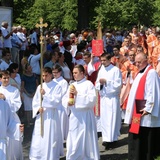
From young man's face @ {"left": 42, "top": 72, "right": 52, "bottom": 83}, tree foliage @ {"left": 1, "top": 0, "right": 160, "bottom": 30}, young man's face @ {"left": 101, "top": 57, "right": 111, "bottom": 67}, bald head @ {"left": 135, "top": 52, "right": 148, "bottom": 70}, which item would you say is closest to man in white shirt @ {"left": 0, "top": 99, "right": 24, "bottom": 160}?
young man's face @ {"left": 42, "top": 72, "right": 52, "bottom": 83}

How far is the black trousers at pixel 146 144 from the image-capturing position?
24.7ft

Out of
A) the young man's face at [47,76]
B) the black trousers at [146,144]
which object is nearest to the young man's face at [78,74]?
the young man's face at [47,76]

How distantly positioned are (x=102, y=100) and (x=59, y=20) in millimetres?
41916

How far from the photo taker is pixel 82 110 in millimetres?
8281

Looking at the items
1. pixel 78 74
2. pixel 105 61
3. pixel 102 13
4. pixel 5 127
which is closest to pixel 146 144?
pixel 78 74

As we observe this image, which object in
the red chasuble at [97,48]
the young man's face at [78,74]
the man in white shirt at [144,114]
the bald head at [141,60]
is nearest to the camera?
the man in white shirt at [144,114]

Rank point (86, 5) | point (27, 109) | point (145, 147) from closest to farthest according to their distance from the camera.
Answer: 1. point (145, 147)
2. point (27, 109)
3. point (86, 5)

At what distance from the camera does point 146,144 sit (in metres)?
7.57

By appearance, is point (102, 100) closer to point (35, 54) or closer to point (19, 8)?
point (35, 54)

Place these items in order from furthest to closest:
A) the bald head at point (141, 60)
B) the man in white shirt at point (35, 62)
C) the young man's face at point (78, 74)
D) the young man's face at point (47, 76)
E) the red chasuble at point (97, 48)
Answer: the man in white shirt at point (35, 62), the red chasuble at point (97, 48), the young man's face at point (47, 76), the young man's face at point (78, 74), the bald head at point (141, 60)

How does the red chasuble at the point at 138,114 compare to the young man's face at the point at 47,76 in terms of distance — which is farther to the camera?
the young man's face at the point at 47,76

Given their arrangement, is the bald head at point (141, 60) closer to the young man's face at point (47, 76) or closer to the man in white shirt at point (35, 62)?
the young man's face at point (47, 76)

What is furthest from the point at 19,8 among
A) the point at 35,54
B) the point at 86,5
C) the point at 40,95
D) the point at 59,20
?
the point at 40,95

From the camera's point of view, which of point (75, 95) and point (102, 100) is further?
point (102, 100)
